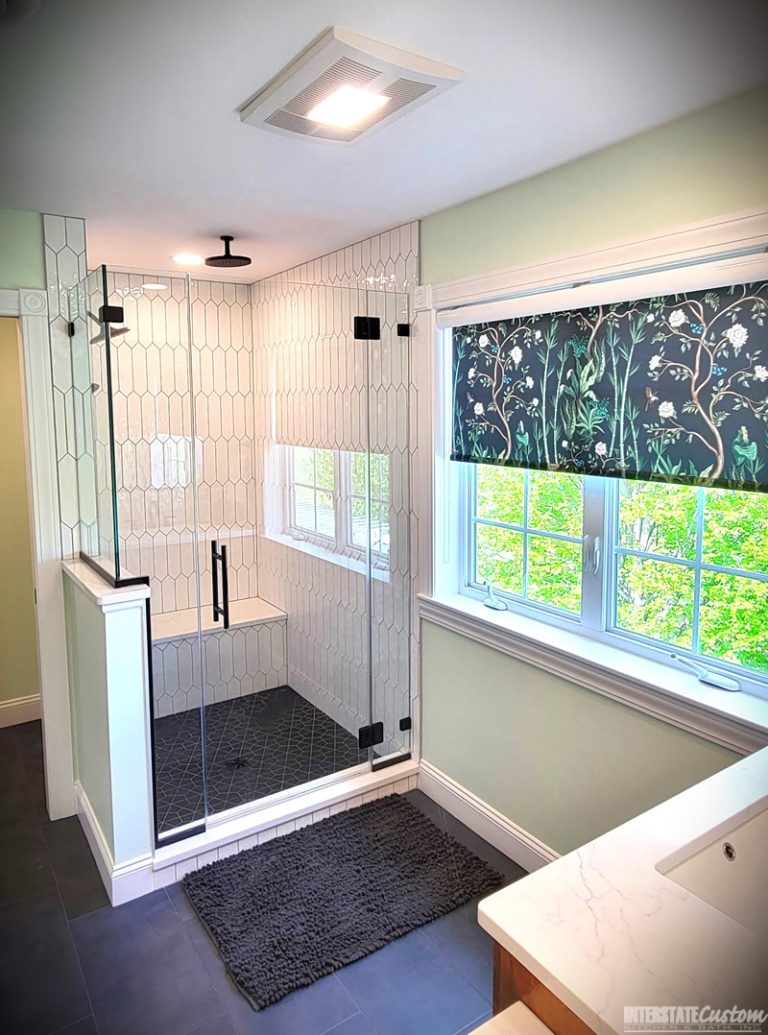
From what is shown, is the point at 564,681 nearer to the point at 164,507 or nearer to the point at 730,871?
the point at 730,871

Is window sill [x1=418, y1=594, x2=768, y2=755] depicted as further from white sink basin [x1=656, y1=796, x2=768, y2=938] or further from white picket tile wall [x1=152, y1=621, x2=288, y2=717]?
white picket tile wall [x1=152, y1=621, x2=288, y2=717]

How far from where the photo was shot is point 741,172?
1829mm

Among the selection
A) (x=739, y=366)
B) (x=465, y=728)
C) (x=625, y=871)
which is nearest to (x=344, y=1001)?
(x=465, y=728)

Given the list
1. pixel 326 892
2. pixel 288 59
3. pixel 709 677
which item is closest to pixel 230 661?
pixel 326 892

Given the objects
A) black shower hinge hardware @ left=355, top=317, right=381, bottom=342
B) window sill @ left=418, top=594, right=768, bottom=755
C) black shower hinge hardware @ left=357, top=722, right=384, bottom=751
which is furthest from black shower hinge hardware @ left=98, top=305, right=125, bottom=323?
black shower hinge hardware @ left=357, top=722, right=384, bottom=751

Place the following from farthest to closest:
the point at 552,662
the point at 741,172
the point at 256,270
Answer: the point at 256,270
the point at 552,662
the point at 741,172

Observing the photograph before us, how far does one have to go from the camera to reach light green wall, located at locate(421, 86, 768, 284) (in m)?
1.82

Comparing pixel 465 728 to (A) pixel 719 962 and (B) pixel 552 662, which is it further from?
(A) pixel 719 962

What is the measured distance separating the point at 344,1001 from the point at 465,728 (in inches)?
44.3

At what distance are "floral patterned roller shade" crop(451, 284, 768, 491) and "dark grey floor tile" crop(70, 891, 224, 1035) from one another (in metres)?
2.00

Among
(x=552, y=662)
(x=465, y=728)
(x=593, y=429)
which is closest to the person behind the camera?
(x=593, y=429)

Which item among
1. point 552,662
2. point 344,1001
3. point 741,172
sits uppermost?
point 741,172

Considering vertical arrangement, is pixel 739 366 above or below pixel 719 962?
above

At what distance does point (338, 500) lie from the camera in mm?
3572
